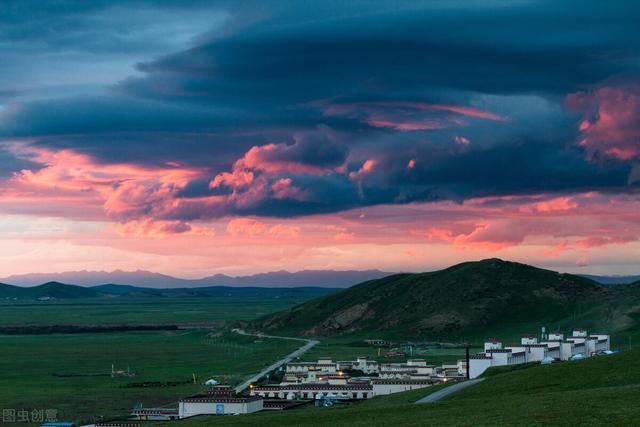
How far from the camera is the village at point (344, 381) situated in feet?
373

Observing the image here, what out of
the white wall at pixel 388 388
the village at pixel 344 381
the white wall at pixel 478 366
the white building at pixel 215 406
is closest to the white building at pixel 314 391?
the village at pixel 344 381

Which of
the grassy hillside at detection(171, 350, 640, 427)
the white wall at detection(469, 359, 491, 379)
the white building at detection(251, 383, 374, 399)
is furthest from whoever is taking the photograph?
the white wall at detection(469, 359, 491, 379)

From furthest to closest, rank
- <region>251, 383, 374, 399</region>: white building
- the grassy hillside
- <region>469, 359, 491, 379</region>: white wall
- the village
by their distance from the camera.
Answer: <region>469, 359, 491, 379</region>: white wall < <region>251, 383, 374, 399</region>: white building < the village < the grassy hillside

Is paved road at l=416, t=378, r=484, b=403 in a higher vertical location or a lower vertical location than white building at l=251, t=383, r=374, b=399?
higher

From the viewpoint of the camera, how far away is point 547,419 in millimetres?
62562

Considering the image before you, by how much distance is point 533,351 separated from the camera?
15238cm

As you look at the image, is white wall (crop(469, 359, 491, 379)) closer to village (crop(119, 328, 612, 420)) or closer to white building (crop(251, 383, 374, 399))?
village (crop(119, 328, 612, 420))

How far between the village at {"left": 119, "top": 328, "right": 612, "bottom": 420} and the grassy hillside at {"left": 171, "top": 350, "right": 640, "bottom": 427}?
17800 millimetres

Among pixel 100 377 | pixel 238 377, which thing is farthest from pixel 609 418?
pixel 100 377

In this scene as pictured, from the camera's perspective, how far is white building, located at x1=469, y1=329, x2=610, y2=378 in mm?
139875

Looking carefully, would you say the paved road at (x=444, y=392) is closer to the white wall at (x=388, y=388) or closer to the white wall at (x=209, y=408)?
the white wall at (x=209, y=408)

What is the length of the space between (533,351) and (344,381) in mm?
28205

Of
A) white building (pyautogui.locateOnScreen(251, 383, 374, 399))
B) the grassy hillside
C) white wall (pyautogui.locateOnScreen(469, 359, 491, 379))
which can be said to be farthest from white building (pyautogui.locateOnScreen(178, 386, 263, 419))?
white wall (pyautogui.locateOnScreen(469, 359, 491, 379))

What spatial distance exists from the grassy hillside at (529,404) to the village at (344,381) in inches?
701
